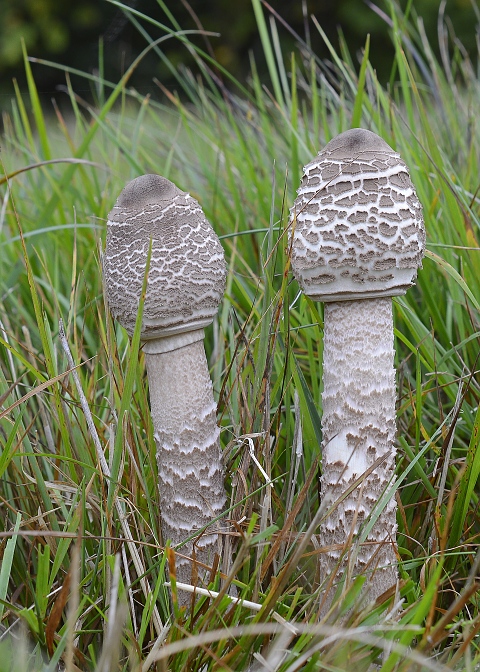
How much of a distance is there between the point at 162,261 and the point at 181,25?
10.9 meters

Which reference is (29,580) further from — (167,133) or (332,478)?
(167,133)

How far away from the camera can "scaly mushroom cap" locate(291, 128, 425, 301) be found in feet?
3.65

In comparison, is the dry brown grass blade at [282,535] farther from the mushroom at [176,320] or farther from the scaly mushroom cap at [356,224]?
the scaly mushroom cap at [356,224]

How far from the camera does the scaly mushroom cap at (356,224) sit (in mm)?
1111

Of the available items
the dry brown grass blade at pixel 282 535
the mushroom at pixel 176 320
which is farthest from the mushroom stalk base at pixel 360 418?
the mushroom at pixel 176 320

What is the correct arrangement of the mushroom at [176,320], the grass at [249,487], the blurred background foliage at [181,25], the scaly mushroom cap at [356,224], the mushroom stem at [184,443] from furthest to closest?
the blurred background foliage at [181,25]
the mushroom stem at [184,443]
the mushroom at [176,320]
the scaly mushroom cap at [356,224]
the grass at [249,487]

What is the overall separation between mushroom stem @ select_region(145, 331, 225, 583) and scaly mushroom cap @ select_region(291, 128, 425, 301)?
0.31m

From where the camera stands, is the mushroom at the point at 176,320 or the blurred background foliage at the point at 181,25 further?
the blurred background foliage at the point at 181,25

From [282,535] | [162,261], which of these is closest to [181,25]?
[162,261]

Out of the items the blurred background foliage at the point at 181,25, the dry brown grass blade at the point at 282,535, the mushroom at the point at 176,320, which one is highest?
the blurred background foliage at the point at 181,25

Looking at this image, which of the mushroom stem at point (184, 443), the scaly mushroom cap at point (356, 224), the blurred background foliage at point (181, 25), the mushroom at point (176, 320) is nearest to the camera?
the scaly mushroom cap at point (356, 224)

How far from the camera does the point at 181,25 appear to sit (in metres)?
10.8

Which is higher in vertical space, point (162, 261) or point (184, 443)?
point (162, 261)

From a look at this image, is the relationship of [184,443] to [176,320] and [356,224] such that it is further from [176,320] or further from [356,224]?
[356,224]
